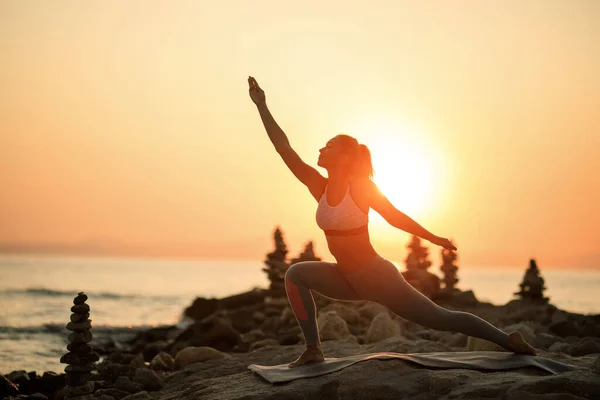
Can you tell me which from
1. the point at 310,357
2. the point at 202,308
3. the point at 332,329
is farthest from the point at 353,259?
the point at 202,308

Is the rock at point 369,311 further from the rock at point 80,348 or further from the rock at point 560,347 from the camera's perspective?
the rock at point 80,348

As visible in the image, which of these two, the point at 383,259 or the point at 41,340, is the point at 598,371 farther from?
the point at 41,340

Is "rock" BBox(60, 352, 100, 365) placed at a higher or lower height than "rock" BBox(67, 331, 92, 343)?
lower

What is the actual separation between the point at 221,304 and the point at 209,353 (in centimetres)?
1668

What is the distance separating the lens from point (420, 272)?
2439 centimetres

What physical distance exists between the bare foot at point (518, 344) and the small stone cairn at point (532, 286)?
15726 millimetres

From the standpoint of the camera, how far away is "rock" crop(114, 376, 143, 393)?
11.0m

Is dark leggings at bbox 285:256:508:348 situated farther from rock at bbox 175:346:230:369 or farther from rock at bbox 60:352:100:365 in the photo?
rock at bbox 175:346:230:369

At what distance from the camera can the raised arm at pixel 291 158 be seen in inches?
327

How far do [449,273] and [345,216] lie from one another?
18.4 meters

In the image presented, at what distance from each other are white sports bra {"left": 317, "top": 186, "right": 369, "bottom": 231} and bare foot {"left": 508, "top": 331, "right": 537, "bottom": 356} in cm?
213

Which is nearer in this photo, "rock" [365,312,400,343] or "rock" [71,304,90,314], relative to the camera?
"rock" [71,304,90,314]

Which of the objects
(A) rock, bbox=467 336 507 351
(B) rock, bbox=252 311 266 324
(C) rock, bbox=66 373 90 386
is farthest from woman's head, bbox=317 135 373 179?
(B) rock, bbox=252 311 266 324

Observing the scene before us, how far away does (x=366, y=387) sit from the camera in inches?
287
